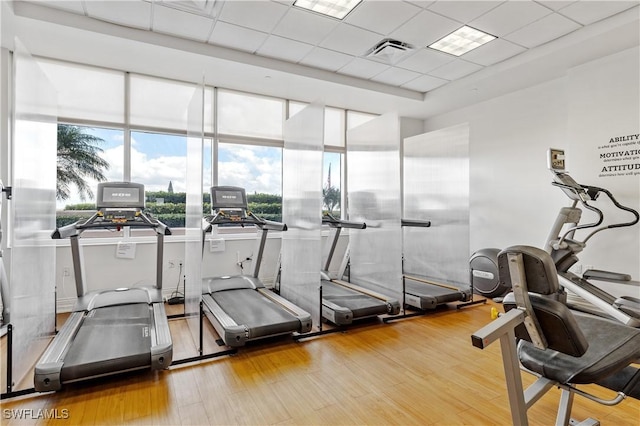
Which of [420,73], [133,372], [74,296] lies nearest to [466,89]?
[420,73]

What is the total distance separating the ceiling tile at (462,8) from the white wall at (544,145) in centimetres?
205

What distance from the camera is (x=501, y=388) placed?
2592 millimetres

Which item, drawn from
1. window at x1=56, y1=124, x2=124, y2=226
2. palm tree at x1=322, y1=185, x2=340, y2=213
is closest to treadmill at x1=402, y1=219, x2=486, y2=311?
palm tree at x1=322, y1=185, x2=340, y2=213

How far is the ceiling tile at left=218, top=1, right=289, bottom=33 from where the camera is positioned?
352 centimetres

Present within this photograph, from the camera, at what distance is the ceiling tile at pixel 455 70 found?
4945 mm

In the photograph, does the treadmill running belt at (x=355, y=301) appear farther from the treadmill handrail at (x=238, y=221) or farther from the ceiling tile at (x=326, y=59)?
the ceiling tile at (x=326, y=59)

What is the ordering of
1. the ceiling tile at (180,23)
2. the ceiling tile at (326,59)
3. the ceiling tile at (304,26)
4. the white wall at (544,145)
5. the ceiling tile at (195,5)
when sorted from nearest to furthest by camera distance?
the ceiling tile at (195,5) → the ceiling tile at (180,23) → the ceiling tile at (304,26) → the white wall at (544,145) → the ceiling tile at (326,59)

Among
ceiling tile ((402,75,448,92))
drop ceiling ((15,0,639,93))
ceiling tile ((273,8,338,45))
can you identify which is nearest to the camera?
drop ceiling ((15,0,639,93))

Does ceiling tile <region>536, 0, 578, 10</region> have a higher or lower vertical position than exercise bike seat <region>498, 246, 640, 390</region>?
higher

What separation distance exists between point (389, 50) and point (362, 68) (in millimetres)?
779

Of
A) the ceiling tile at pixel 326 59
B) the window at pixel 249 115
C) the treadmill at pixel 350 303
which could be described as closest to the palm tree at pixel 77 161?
the window at pixel 249 115

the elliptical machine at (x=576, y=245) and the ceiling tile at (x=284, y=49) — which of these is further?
the ceiling tile at (x=284, y=49)

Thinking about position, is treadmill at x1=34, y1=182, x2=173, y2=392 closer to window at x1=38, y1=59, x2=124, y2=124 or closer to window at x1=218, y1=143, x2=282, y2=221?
window at x1=38, y1=59, x2=124, y2=124

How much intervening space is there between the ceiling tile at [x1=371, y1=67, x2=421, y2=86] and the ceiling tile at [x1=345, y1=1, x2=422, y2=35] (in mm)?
1175
